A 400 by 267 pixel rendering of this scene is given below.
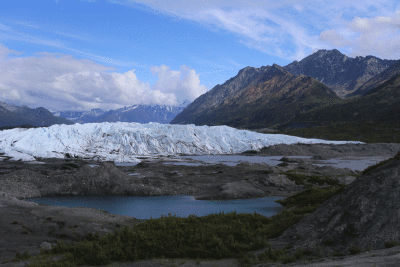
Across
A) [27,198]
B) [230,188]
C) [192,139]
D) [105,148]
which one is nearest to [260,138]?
[192,139]

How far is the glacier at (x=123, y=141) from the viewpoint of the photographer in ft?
309

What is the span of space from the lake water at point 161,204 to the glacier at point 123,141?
47.0m

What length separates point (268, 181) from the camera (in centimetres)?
5328

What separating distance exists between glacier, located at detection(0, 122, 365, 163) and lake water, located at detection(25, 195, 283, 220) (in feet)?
154

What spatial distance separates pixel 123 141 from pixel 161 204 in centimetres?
6876

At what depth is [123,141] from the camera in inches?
4213

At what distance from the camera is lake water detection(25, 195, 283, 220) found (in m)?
37.8

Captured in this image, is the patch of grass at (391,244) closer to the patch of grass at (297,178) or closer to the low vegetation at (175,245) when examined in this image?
A: the low vegetation at (175,245)

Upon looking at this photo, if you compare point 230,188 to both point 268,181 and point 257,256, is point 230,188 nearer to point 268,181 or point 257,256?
point 268,181

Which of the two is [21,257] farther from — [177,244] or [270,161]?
[270,161]

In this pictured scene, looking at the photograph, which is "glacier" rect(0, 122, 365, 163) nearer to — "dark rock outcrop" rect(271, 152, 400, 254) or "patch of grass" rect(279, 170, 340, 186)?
"patch of grass" rect(279, 170, 340, 186)

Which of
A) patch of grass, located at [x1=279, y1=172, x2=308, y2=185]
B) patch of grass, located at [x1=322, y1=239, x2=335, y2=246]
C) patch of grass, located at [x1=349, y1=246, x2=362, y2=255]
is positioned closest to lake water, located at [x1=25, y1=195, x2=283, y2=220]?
patch of grass, located at [x1=279, y1=172, x2=308, y2=185]

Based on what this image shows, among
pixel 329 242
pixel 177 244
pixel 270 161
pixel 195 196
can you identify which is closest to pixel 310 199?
pixel 329 242

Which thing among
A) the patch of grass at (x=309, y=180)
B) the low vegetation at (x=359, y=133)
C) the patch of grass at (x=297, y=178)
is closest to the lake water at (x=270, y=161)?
the patch of grass at (x=309, y=180)
